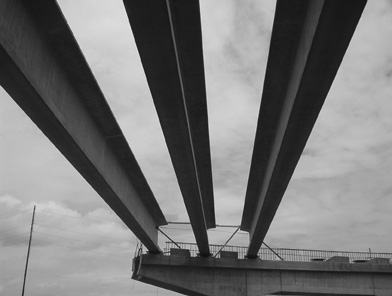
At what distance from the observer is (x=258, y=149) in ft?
50.7

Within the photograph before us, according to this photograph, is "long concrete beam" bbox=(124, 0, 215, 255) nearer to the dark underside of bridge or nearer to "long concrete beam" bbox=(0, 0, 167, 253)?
the dark underside of bridge

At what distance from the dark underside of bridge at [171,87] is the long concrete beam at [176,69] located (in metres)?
0.02

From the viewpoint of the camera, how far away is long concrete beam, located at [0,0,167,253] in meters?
8.25

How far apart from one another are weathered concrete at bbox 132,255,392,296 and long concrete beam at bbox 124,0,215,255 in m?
16.9

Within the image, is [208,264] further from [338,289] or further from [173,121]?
[173,121]

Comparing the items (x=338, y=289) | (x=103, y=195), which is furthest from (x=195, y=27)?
(x=338, y=289)

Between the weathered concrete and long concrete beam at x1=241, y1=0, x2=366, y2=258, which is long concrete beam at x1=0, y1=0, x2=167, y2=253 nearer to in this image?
long concrete beam at x1=241, y1=0, x2=366, y2=258

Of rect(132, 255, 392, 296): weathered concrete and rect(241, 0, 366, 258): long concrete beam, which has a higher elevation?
rect(241, 0, 366, 258): long concrete beam

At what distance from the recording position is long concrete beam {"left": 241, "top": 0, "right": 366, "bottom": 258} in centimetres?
752

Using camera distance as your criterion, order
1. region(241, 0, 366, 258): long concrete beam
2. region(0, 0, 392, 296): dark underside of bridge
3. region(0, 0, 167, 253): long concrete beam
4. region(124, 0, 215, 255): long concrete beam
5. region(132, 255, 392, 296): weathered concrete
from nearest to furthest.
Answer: region(241, 0, 366, 258): long concrete beam, region(124, 0, 215, 255): long concrete beam, region(0, 0, 392, 296): dark underside of bridge, region(0, 0, 167, 253): long concrete beam, region(132, 255, 392, 296): weathered concrete

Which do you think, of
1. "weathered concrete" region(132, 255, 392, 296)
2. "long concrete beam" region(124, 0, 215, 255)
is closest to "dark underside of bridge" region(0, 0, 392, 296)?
"long concrete beam" region(124, 0, 215, 255)

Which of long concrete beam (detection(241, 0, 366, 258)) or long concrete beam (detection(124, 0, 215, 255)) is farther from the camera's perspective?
long concrete beam (detection(124, 0, 215, 255))

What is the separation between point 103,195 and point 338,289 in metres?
21.5

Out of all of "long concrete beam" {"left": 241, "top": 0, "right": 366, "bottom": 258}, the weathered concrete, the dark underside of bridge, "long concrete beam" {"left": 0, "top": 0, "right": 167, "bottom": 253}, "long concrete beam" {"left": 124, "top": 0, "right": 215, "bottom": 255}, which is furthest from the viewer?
the weathered concrete
